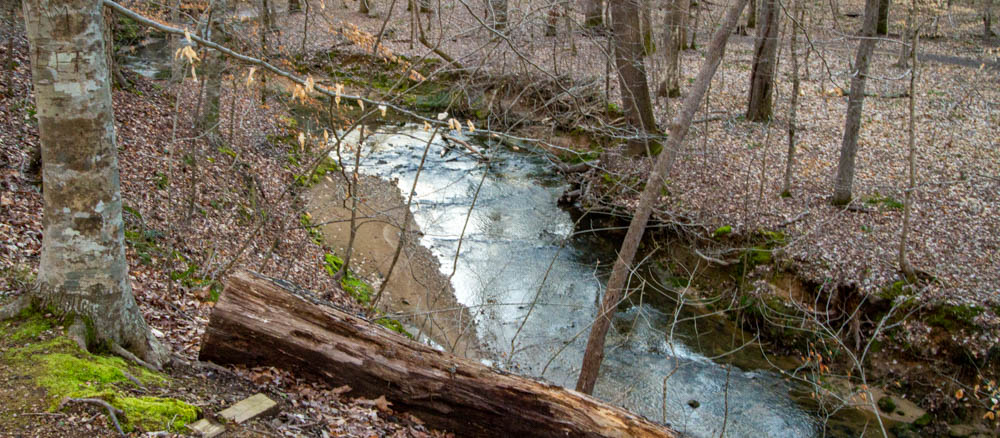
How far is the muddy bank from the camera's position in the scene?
34.0 feet

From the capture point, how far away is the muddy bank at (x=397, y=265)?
34.0 feet

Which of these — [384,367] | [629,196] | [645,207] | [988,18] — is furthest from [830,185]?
[988,18]

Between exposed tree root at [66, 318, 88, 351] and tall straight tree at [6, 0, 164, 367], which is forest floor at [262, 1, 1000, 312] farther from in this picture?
exposed tree root at [66, 318, 88, 351]

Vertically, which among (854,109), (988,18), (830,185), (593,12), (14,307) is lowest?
(830,185)

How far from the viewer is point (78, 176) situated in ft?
12.6

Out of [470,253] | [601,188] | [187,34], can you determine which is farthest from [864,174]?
[187,34]

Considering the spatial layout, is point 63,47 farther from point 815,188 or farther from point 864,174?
point 864,174

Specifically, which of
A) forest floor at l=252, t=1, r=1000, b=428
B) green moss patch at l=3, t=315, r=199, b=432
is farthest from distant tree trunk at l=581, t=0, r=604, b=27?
green moss patch at l=3, t=315, r=199, b=432

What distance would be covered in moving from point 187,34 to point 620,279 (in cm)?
591

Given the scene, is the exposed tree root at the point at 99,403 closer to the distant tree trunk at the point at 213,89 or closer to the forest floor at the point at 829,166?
the forest floor at the point at 829,166

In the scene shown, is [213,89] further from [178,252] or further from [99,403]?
[99,403]

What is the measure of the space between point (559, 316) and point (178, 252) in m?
6.52

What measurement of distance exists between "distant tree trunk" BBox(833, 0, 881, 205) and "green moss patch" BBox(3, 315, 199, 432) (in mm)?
12752

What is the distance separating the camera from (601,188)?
50.7ft
